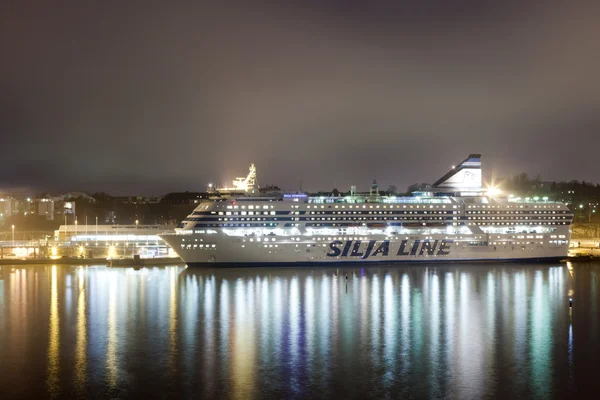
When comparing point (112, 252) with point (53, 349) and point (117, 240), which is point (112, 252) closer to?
point (117, 240)

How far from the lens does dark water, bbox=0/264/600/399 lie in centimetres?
1439

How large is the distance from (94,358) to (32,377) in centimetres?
180

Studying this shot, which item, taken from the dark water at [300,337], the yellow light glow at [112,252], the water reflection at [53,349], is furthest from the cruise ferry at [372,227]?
the water reflection at [53,349]

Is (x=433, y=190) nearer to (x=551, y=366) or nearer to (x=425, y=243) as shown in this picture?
(x=425, y=243)

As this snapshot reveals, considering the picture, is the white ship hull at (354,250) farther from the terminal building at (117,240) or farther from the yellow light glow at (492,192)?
the terminal building at (117,240)

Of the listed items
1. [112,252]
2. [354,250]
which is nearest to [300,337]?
[354,250]

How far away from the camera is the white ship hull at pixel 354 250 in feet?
110

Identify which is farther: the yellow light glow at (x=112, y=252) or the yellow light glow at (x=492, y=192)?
the yellow light glow at (x=112, y=252)

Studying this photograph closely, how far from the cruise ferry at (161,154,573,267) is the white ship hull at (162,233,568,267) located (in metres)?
0.05

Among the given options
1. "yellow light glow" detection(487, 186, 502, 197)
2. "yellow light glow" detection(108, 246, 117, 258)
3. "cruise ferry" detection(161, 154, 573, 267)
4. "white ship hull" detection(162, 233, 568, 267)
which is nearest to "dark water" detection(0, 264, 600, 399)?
"white ship hull" detection(162, 233, 568, 267)

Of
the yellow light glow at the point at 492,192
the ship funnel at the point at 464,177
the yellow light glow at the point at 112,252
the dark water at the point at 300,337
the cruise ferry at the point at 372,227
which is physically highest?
the ship funnel at the point at 464,177

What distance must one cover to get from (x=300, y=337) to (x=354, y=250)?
662 inches

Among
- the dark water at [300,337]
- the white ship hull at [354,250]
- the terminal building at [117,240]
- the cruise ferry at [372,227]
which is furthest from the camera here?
the terminal building at [117,240]

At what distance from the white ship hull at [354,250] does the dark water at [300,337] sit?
10.4ft
